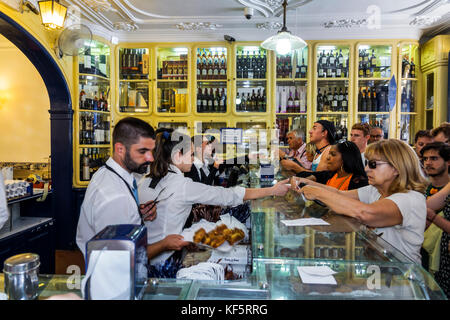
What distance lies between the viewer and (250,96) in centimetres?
557

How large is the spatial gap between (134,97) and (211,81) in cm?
136

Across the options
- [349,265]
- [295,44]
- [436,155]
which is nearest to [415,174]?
[349,265]

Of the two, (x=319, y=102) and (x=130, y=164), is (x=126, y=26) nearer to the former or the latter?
(x=319, y=102)

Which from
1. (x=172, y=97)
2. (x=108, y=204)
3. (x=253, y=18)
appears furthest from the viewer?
(x=172, y=97)

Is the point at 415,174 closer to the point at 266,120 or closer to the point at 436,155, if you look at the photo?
the point at 436,155

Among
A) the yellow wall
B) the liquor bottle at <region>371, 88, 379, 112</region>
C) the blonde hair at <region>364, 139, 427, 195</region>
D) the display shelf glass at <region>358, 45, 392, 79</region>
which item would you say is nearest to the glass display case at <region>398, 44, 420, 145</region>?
the display shelf glass at <region>358, 45, 392, 79</region>

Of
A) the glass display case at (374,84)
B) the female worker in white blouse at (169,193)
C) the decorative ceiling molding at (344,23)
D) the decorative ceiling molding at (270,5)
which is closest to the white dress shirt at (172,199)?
the female worker in white blouse at (169,193)

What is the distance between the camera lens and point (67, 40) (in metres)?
4.30

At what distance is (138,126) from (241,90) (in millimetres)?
4078

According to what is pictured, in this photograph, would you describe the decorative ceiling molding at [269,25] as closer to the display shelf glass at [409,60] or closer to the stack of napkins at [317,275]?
the display shelf glass at [409,60]

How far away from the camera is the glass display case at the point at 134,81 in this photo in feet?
18.2

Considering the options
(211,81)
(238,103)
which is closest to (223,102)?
(238,103)

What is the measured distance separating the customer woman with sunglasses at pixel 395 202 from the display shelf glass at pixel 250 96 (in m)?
3.69

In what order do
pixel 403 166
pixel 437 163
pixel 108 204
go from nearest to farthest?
pixel 108 204, pixel 403 166, pixel 437 163
